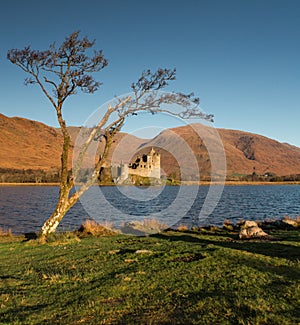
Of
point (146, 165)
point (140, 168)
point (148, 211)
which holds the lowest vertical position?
point (148, 211)

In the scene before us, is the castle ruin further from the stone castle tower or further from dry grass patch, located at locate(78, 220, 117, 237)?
dry grass patch, located at locate(78, 220, 117, 237)

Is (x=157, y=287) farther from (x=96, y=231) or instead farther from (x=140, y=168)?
(x=140, y=168)

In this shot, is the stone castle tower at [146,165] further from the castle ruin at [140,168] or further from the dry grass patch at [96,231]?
the dry grass patch at [96,231]

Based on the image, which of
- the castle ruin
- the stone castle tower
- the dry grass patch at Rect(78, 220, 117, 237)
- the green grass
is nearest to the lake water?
the dry grass patch at Rect(78, 220, 117, 237)

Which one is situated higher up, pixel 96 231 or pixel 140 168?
pixel 140 168

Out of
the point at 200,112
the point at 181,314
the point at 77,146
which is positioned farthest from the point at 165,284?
the point at 200,112

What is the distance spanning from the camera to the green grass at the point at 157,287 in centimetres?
659

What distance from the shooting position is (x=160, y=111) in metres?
23.4

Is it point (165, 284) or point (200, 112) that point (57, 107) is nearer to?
point (200, 112)

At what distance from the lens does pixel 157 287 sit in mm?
8586

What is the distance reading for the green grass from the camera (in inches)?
259

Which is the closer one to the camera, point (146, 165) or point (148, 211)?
point (148, 211)

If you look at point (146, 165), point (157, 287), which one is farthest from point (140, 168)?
point (157, 287)

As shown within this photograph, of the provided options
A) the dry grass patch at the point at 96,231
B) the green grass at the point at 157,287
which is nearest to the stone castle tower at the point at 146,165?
the dry grass patch at the point at 96,231
